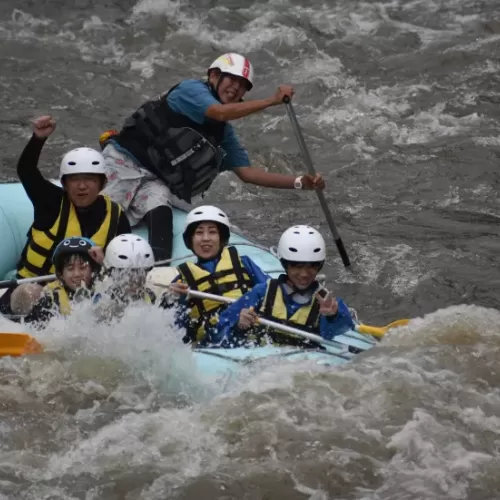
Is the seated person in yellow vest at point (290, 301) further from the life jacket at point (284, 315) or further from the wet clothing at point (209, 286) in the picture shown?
the wet clothing at point (209, 286)

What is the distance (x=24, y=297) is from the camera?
22.0 feet

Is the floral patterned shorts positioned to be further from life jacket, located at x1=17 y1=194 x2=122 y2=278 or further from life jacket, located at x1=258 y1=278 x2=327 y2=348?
life jacket, located at x1=258 y1=278 x2=327 y2=348

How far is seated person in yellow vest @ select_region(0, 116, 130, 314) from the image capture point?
7.05m

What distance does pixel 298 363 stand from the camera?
632 cm

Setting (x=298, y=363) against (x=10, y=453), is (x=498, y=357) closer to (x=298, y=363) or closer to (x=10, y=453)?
(x=298, y=363)

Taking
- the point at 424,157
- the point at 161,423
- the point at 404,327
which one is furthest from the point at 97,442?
the point at 424,157

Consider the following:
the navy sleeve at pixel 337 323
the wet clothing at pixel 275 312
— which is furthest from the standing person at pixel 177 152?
the navy sleeve at pixel 337 323

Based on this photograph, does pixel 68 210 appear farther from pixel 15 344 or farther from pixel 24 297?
pixel 15 344

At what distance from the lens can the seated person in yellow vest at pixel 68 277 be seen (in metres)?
6.54

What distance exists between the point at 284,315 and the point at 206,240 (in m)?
0.65

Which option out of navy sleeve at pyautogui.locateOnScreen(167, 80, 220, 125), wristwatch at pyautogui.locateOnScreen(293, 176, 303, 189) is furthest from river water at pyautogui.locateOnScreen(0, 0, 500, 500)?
navy sleeve at pyautogui.locateOnScreen(167, 80, 220, 125)

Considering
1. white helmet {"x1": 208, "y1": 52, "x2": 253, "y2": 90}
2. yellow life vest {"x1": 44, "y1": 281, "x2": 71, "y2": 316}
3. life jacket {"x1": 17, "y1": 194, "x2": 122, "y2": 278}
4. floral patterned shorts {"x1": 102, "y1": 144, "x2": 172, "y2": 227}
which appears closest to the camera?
yellow life vest {"x1": 44, "y1": 281, "x2": 71, "y2": 316}

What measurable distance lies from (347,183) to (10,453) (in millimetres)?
5184

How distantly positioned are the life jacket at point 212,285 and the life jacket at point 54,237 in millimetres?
526
